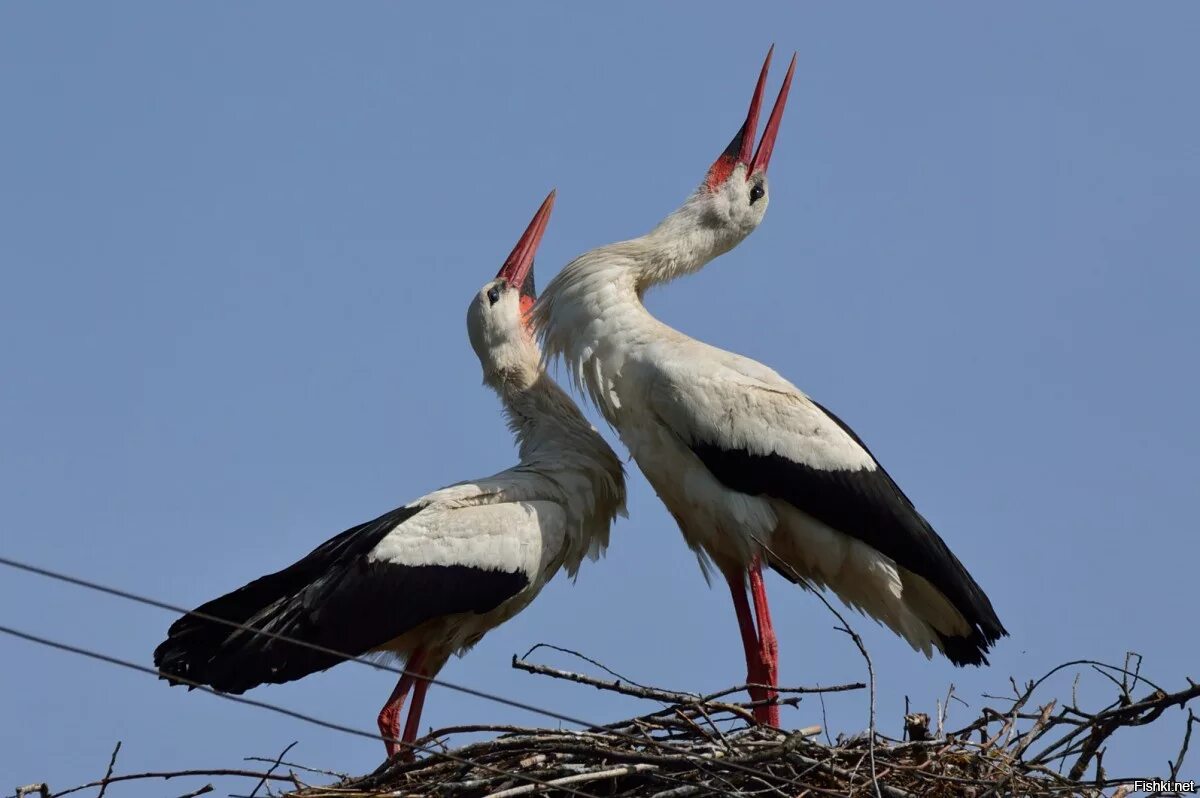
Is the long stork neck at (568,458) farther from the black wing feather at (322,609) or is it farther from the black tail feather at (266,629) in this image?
the black tail feather at (266,629)

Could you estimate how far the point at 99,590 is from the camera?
5.48 meters

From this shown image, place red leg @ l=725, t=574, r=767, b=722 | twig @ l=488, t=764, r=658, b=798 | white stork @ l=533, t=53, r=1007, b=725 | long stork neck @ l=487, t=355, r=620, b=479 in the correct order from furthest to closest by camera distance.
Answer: long stork neck @ l=487, t=355, r=620, b=479, red leg @ l=725, t=574, r=767, b=722, white stork @ l=533, t=53, r=1007, b=725, twig @ l=488, t=764, r=658, b=798

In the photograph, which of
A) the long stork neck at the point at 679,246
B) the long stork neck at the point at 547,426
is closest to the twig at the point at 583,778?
the long stork neck at the point at 547,426

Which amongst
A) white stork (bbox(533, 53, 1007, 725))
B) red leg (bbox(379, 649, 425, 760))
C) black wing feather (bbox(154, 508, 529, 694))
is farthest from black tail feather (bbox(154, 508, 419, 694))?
→ white stork (bbox(533, 53, 1007, 725))

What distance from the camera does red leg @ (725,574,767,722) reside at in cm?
916

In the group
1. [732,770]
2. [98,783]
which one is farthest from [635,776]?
[98,783]

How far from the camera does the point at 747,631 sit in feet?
30.3

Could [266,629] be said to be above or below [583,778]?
above

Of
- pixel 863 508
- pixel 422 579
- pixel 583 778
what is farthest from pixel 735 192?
pixel 583 778

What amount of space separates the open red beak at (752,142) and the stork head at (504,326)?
113cm

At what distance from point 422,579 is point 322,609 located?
17.8 inches

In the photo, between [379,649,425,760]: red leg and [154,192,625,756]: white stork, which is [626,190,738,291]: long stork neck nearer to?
[154,192,625,756]: white stork

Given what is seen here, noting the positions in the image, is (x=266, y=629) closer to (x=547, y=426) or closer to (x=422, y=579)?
(x=422, y=579)

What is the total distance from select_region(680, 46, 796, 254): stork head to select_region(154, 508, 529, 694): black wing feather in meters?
2.05
